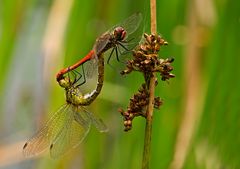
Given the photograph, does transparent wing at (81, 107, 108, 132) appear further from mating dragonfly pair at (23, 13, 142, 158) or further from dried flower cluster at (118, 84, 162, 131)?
dried flower cluster at (118, 84, 162, 131)

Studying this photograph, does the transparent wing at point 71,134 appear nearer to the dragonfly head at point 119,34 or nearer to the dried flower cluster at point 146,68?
the dragonfly head at point 119,34

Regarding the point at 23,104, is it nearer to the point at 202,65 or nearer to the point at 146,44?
the point at 202,65

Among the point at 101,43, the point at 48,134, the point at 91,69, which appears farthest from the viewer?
the point at 48,134

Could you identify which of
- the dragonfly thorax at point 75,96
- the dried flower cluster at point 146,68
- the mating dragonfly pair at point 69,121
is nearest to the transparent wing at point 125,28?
the mating dragonfly pair at point 69,121

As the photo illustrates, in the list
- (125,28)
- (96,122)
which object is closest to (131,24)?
(125,28)

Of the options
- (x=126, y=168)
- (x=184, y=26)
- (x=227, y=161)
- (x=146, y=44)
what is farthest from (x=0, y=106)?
(x=146, y=44)

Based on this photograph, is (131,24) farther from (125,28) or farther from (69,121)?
(69,121)
